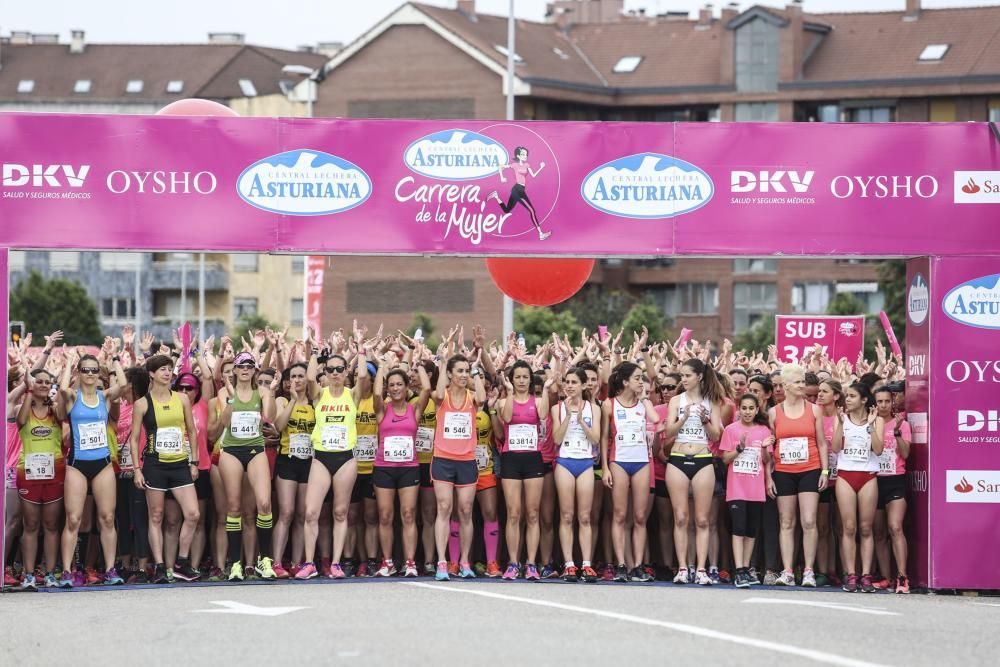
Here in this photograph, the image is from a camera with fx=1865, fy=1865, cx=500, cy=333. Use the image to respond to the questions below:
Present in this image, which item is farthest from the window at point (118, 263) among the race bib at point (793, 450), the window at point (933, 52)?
the race bib at point (793, 450)

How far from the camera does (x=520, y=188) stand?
15.1 metres

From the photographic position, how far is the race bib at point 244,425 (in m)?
15.1

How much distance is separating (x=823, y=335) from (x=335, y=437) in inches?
390

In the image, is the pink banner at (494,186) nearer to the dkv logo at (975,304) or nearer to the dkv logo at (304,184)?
the dkv logo at (304,184)

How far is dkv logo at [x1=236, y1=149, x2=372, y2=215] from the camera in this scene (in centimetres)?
1491

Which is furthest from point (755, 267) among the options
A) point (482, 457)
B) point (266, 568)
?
point (266, 568)

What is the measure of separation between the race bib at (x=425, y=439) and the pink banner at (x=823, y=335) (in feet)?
27.2

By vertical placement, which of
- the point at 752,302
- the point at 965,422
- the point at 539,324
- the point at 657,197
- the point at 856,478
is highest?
the point at 752,302

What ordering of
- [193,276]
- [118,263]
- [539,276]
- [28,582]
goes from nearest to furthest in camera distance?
[28,582] < [539,276] < [193,276] < [118,263]

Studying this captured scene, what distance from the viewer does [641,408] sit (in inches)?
603

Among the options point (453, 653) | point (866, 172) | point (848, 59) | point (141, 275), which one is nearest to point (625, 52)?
point (848, 59)

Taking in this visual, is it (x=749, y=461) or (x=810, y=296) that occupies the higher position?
(x=810, y=296)

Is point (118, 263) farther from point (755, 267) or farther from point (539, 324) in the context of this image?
point (539, 324)

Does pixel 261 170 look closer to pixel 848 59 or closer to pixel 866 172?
pixel 866 172
